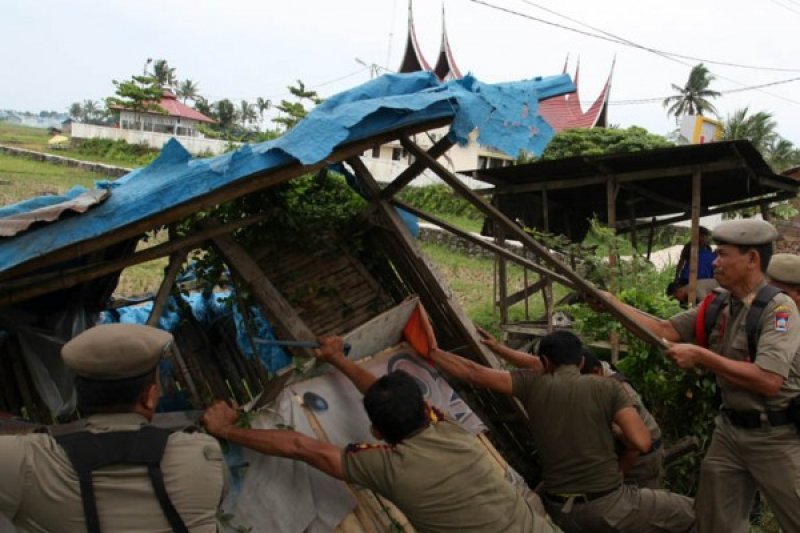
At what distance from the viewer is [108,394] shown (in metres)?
2.01

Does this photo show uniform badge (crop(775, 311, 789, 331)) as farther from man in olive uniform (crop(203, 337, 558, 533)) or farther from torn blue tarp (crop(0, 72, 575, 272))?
man in olive uniform (crop(203, 337, 558, 533))

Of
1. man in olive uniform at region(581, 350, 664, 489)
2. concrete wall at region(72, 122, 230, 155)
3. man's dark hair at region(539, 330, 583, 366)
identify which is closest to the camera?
man's dark hair at region(539, 330, 583, 366)

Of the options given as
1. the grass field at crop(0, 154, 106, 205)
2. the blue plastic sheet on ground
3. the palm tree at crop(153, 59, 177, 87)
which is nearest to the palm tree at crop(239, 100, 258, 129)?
the palm tree at crop(153, 59, 177, 87)

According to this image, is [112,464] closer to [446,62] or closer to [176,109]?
[446,62]

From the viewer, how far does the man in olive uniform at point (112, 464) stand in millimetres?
1883

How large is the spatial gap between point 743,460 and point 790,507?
321mm

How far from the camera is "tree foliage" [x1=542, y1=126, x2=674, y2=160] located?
926 inches

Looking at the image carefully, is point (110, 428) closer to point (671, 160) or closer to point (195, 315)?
point (195, 315)

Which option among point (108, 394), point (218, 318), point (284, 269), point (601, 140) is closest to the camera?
point (108, 394)

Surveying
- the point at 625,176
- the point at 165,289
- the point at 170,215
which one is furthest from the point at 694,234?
the point at 170,215

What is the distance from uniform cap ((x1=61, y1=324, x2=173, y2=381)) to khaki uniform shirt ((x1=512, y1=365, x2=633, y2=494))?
2299 mm

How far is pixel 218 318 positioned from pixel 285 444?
2701mm

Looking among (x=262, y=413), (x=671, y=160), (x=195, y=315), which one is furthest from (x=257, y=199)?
(x=671, y=160)

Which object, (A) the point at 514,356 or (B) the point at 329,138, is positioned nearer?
(B) the point at 329,138
